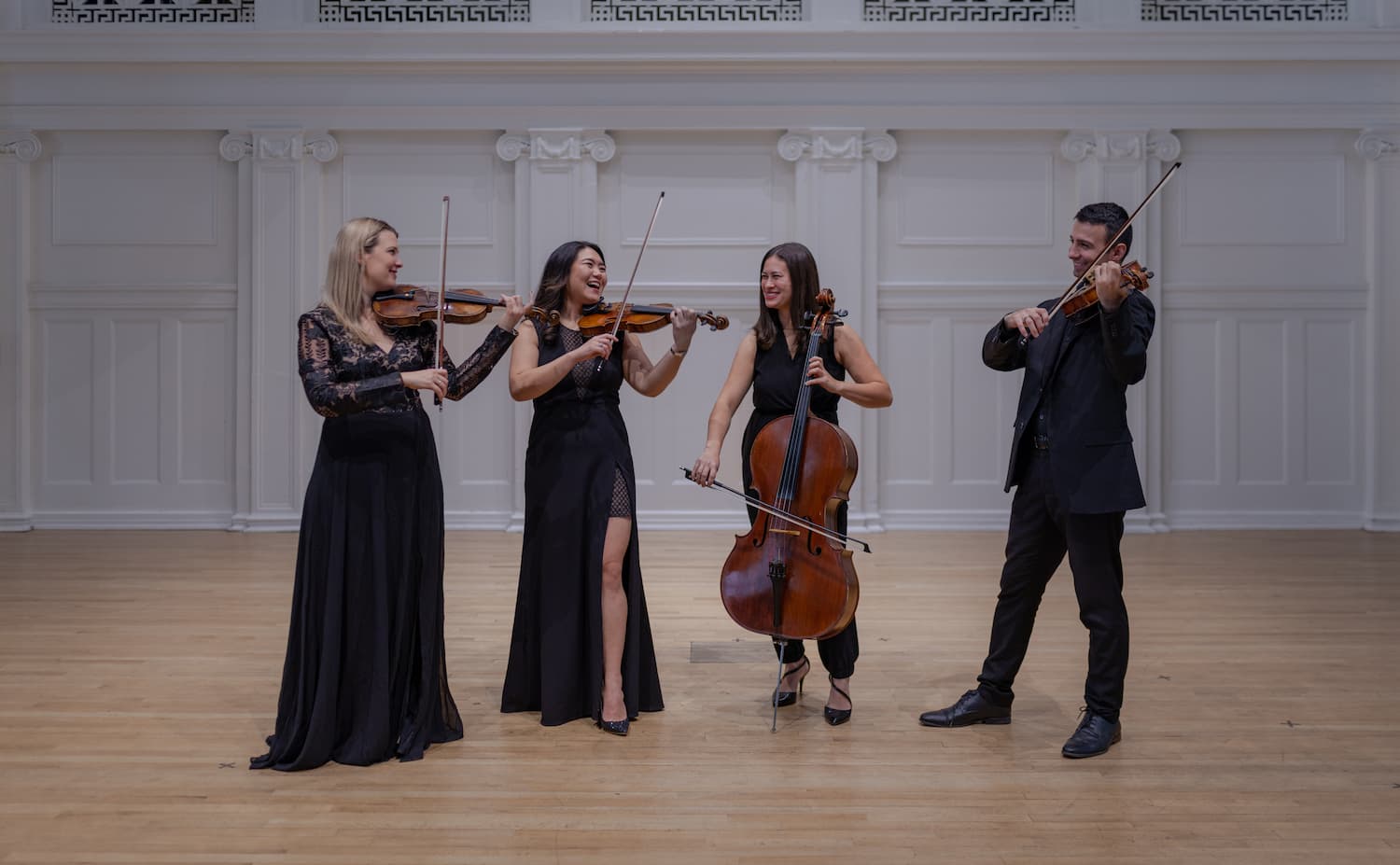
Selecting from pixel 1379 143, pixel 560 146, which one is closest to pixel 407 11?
pixel 560 146

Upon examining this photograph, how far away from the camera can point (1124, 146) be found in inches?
282

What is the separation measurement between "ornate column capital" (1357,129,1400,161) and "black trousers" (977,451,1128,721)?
5.26 m

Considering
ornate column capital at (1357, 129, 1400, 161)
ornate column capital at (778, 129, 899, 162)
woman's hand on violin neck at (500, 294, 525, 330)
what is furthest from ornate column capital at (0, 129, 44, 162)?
ornate column capital at (1357, 129, 1400, 161)

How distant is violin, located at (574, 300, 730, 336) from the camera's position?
3346 mm

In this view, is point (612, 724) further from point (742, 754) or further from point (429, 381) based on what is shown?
point (429, 381)

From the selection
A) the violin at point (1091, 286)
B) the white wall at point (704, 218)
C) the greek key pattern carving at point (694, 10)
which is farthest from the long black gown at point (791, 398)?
the greek key pattern carving at point (694, 10)

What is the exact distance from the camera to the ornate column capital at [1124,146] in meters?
7.16

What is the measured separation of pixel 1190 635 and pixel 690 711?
6.89 feet

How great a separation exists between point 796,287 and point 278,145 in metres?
4.88

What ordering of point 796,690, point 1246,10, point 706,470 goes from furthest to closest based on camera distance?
point 1246,10, point 796,690, point 706,470

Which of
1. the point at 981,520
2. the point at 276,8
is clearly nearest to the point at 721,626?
the point at 981,520

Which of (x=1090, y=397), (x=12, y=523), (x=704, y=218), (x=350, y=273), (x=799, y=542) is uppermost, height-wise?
(x=704, y=218)

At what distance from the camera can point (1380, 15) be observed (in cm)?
714

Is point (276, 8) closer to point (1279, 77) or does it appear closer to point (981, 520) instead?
point (981, 520)
